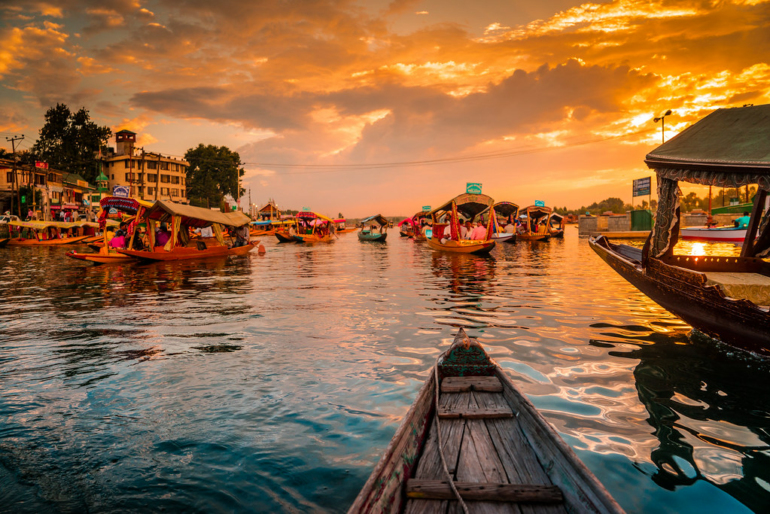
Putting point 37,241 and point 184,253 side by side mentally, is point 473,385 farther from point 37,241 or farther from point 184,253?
point 37,241

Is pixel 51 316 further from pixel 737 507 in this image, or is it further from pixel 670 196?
pixel 670 196

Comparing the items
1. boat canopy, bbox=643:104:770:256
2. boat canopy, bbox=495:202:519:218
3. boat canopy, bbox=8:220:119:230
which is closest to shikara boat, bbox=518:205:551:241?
boat canopy, bbox=495:202:519:218

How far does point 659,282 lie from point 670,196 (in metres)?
1.44

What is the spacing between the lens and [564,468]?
8.06 feet

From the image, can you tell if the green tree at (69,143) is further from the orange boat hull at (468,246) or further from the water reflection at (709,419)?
the water reflection at (709,419)

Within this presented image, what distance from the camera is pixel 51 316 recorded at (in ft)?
30.1

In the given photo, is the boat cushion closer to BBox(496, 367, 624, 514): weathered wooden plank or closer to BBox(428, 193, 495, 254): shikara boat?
Answer: BBox(496, 367, 624, 514): weathered wooden plank

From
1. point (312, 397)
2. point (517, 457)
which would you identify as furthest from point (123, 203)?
point (517, 457)

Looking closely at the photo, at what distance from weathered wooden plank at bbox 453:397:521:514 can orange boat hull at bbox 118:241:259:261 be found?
1997 centimetres

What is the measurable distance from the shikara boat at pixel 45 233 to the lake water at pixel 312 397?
106 feet

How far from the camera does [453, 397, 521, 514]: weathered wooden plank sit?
2346 millimetres

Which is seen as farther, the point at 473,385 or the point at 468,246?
the point at 468,246

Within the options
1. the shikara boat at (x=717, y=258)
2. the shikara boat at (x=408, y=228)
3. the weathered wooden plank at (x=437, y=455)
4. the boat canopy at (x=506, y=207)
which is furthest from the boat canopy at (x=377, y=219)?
the weathered wooden plank at (x=437, y=455)

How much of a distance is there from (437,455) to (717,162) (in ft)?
18.2
